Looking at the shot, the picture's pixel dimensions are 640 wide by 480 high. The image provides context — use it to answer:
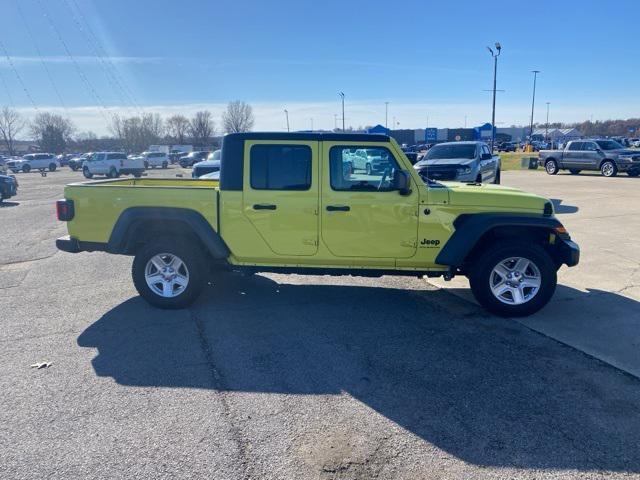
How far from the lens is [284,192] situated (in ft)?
16.9

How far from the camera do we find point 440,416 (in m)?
3.28

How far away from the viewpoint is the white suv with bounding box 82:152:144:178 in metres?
36.6

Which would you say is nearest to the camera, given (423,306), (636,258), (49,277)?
(423,306)

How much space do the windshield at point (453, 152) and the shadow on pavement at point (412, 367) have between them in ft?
30.8

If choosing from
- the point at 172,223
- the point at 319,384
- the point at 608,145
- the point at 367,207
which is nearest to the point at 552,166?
the point at 608,145

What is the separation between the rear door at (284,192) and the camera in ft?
16.8

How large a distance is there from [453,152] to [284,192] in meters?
11.0

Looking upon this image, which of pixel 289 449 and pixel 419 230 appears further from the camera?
pixel 419 230

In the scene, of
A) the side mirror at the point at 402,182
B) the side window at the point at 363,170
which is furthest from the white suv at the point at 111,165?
the side mirror at the point at 402,182

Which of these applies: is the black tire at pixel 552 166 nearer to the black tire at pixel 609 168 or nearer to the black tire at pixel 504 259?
the black tire at pixel 609 168

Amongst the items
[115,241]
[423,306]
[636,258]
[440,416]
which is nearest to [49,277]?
[115,241]

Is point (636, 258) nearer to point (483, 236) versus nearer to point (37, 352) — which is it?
point (483, 236)

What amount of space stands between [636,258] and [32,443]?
337 inches

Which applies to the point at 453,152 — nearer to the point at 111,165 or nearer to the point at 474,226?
the point at 474,226
